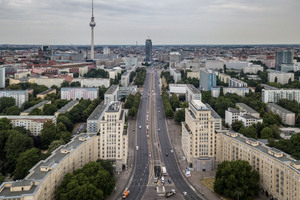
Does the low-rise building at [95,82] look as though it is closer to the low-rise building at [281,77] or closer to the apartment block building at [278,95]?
the apartment block building at [278,95]

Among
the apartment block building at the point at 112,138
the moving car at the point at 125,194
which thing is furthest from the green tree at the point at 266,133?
the moving car at the point at 125,194

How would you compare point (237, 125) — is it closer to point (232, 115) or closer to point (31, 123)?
point (232, 115)

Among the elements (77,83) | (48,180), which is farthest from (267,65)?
(48,180)

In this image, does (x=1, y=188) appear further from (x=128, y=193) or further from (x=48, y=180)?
(x=128, y=193)

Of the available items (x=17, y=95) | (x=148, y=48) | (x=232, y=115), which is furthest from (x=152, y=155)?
(x=148, y=48)

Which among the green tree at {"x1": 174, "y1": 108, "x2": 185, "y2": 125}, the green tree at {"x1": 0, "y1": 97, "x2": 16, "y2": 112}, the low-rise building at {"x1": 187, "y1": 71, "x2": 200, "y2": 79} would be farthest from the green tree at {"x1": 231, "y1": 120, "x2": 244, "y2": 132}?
the low-rise building at {"x1": 187, "y1": 71, "x2": 200, "y2": 79}
